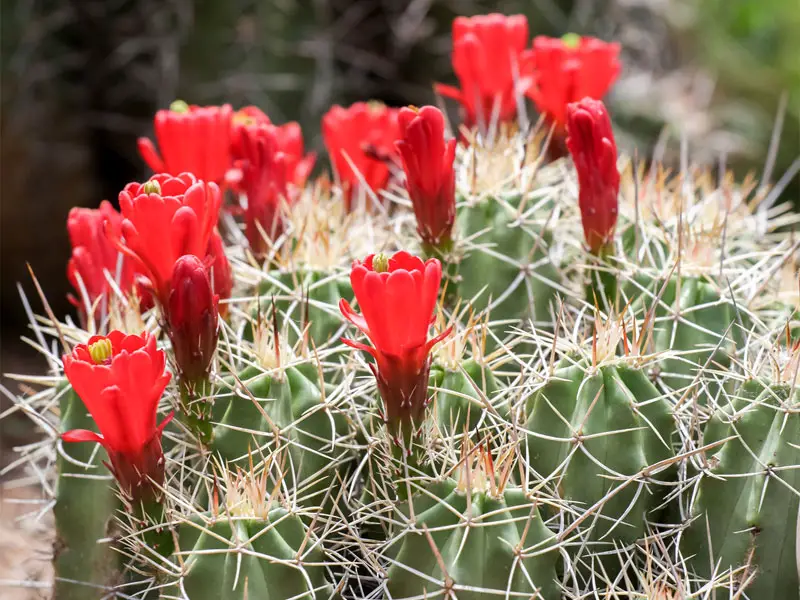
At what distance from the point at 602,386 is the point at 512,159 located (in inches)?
21.0

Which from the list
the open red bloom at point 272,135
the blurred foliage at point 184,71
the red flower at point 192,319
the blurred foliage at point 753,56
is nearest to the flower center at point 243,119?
the open red bloom at point 272,135

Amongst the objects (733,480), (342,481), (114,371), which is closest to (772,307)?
(733,480)

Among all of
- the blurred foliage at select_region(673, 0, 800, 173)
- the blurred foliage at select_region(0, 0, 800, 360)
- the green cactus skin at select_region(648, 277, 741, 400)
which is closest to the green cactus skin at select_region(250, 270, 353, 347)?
→ the green cactus skin at select_region(648, 277, 741, 400)

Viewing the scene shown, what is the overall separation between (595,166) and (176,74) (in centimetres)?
231

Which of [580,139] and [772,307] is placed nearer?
[580,139]

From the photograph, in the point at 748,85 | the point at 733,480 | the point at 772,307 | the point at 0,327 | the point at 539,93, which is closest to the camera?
the point at 733,480

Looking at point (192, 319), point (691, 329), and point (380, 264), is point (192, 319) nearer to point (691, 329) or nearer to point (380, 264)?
point (380, 264)

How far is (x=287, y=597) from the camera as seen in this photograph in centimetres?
115

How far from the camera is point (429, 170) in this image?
1371 mm

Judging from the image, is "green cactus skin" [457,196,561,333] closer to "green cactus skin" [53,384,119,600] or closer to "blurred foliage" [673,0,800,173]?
"green cactus skin" [53,384,119,600]

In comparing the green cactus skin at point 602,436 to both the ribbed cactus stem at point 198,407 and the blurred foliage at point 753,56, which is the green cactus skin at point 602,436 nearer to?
the ribbed cactus stem at point 198,407

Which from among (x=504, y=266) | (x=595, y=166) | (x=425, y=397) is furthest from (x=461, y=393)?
(x=595, y=166)

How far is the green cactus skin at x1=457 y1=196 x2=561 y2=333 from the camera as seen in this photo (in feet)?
4.91

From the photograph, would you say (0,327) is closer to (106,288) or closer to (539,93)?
(106,288)
